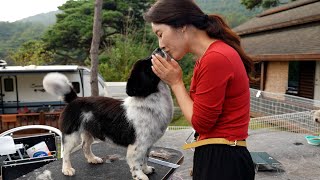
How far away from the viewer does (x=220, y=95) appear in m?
1.30

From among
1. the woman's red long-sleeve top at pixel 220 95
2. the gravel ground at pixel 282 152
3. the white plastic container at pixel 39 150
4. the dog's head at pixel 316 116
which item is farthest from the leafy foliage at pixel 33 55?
the woman's red long-sleeve top at pixel 220 95

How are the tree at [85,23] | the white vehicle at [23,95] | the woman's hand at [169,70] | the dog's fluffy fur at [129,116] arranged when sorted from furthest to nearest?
the tree at [85,23]
the white vehicle at [23,95]
the dog's fluffy fur at [129,116]
the woman's hand at [169,70]

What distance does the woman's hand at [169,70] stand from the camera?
5.02ft

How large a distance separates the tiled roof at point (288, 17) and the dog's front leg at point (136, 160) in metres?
9.63

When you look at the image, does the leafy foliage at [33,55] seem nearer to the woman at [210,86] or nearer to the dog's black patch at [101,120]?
the dog's black patch at [101,120]

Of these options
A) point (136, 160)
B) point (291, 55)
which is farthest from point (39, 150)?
point (291, 55)

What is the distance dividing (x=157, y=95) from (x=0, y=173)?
2044 mm

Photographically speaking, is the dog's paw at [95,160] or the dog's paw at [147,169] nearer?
the dog's paw at [147,169]

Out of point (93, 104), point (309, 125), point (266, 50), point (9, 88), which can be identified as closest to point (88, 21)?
point (9, 88)

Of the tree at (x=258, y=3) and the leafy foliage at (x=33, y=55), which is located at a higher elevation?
the tree at (x=258, y=3)

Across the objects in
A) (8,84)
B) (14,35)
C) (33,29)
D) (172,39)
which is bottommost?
(8,84)

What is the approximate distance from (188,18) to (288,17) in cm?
1239

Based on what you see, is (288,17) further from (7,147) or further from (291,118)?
(7,147)

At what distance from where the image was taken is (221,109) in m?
1.33
